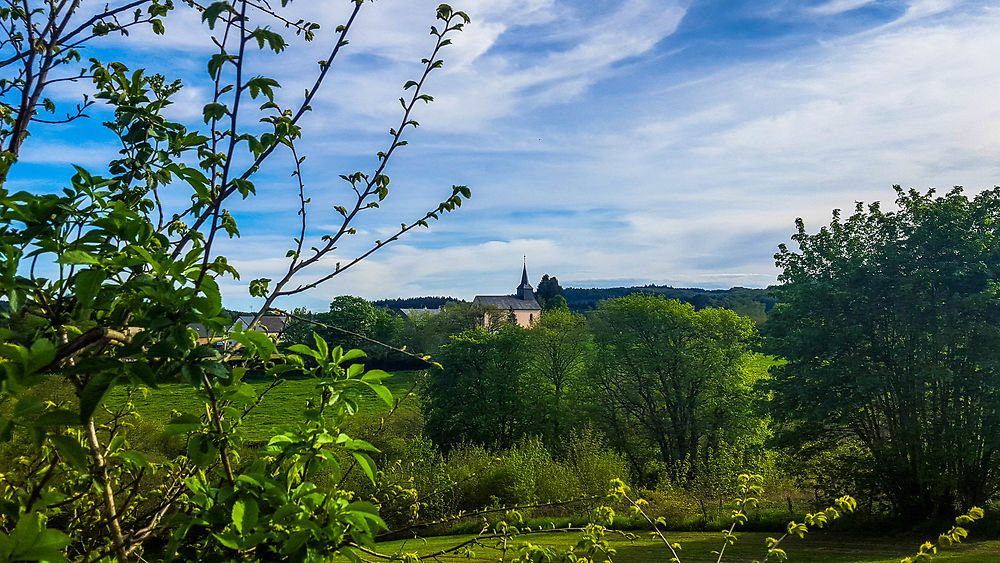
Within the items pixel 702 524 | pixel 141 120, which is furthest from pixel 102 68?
pixel 702 524

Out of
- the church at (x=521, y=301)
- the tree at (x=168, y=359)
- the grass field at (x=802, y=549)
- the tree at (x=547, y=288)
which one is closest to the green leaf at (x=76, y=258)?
the tree at (x=168, y=359)

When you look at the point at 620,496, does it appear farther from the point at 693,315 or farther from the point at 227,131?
the point at 693,315

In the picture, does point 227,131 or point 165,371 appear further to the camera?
point 227,131

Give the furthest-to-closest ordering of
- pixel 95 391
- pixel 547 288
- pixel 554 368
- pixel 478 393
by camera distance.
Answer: pixel 547 288
pixel 554 368
pixel 478 393
pixel 95 391

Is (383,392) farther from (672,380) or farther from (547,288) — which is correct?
(547,288)

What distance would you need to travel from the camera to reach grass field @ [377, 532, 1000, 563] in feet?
45.9

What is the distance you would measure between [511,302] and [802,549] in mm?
66260

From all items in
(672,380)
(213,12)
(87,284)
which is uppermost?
(213,12)

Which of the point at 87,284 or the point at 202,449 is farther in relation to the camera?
the point at 202,449

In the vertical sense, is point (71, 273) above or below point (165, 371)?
above

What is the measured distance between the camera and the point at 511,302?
270 ft

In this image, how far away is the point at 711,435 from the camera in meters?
26.6

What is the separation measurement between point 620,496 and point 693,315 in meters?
26.1

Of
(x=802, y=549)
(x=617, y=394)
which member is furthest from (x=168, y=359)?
(x=617, y=394)
